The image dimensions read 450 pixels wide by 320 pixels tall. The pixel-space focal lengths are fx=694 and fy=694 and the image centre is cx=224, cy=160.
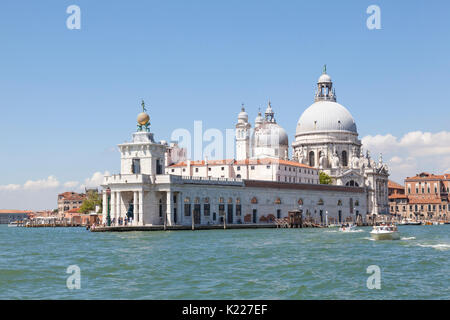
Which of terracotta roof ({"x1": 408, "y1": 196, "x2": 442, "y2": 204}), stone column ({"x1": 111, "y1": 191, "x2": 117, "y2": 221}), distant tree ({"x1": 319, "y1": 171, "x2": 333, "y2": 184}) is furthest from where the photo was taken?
terracotta roof ({"x1": 408, "y1": 196, "x2": 442, "y2": 204})

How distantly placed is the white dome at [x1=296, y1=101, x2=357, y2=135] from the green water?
89420mm

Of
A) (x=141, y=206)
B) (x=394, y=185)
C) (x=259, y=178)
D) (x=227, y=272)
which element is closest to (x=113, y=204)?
(x=141, y=206)

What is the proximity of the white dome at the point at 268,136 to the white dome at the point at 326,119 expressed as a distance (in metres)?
6.94

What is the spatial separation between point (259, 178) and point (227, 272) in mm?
75506

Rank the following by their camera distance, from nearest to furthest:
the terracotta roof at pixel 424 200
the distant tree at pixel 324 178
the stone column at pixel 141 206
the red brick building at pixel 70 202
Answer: the stone column at pixel 141 206
the distant tree at pixel 324 178
the terracotta roof at pixel 424 200
the red brick building at pixel 70 202

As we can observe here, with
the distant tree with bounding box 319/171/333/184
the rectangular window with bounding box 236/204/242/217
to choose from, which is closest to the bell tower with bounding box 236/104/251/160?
the distant tree with bounding box 319/171/333/184

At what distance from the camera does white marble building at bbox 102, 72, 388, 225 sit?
79.9 m

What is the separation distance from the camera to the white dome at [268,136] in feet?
409

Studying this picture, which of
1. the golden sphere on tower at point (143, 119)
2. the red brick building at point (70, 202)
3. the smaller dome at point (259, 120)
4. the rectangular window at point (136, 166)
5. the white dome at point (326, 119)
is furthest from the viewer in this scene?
the red brick building at point (70, 202)

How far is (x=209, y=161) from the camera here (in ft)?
354

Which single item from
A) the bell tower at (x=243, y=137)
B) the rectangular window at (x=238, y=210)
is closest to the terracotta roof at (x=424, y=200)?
the bell tower at (x=243, y=137)

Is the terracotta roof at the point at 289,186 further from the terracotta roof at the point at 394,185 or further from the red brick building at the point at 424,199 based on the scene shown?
the terracotta roof at the point at 394,185

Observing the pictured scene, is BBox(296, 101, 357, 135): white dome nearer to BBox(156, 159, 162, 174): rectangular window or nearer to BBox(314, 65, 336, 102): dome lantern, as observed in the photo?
BBox(314, 65, 336, 102): dome lantern

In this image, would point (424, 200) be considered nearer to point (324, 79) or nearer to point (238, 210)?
point (324, 79)
